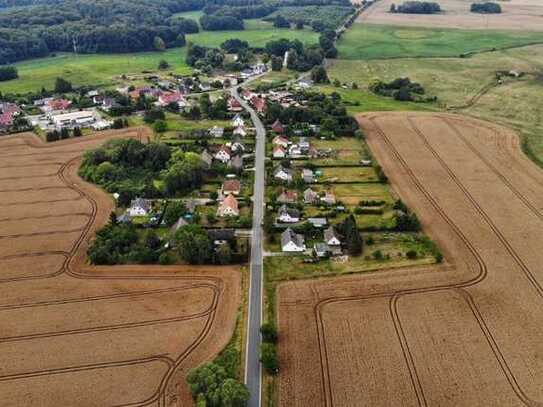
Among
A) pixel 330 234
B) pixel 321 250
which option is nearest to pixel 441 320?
pixel 321 250

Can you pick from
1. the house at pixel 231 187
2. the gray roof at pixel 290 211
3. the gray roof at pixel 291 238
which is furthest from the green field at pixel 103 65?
the gray roof at pixel 291 238

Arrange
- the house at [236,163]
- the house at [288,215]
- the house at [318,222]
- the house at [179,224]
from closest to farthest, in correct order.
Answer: the house at [179,224]
the house at [318,222]
the house at [288,215]
the house at [236,163]

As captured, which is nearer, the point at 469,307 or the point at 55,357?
the point at 55,357

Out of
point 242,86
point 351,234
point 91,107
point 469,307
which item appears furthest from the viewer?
point 242,86

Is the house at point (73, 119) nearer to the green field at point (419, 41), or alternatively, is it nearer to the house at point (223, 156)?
the house at point (223, 156)

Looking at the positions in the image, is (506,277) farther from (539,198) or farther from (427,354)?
(539,198)

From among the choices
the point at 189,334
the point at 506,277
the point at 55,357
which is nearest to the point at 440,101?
the point at 506,277

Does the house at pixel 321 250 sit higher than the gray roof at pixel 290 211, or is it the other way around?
the gray roof at pixel 290 211

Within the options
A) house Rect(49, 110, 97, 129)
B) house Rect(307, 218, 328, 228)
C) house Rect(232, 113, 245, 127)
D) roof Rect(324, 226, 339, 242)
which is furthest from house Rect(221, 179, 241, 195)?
house Rect(49, 110, 97, 129)
